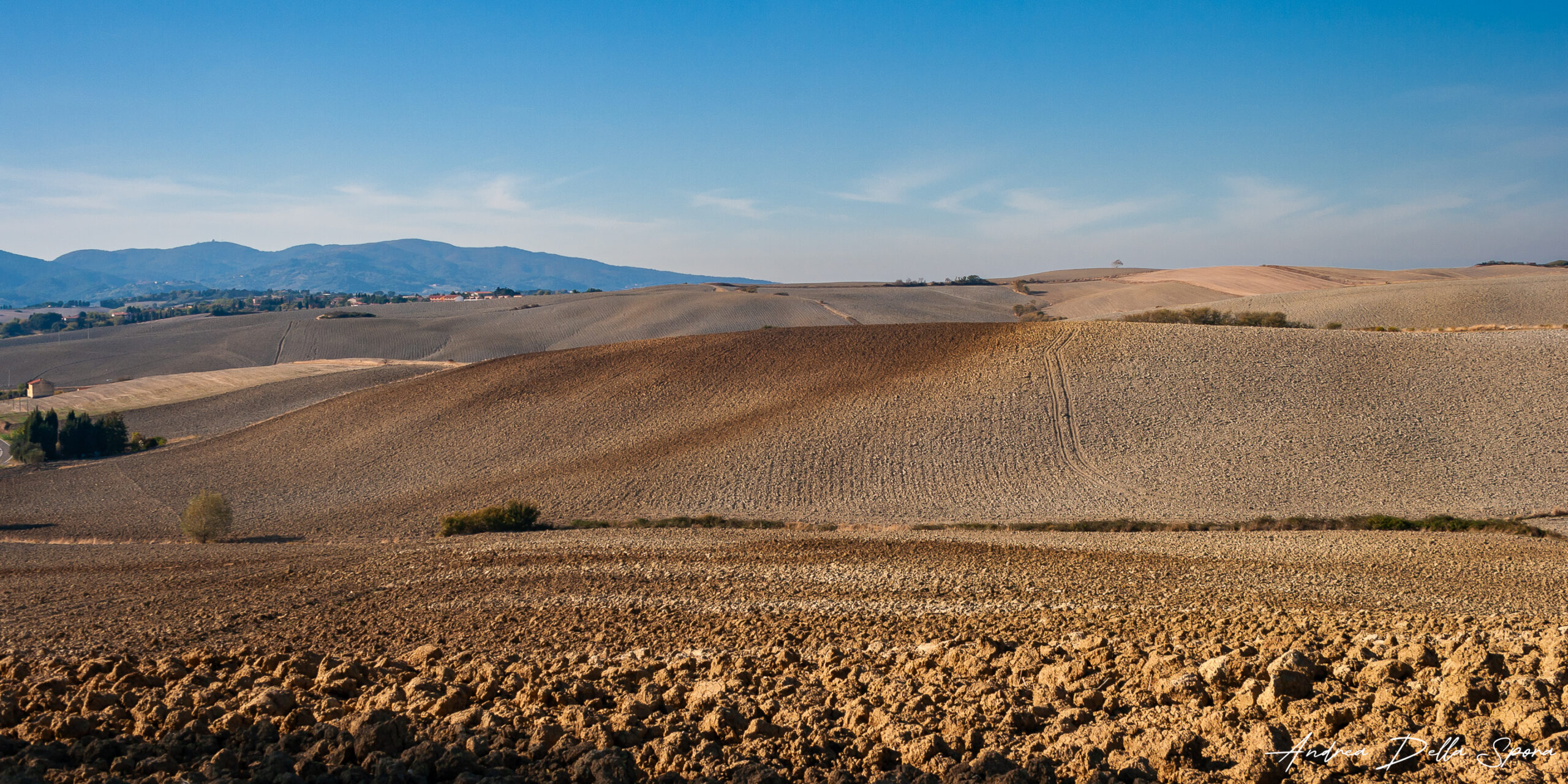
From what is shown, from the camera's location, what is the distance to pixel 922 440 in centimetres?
3781

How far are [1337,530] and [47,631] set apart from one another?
2629 cm

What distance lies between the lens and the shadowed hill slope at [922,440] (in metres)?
30.4

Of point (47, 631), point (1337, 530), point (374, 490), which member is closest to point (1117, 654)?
point (47, 631)

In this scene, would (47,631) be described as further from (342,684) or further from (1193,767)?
(1193,767)

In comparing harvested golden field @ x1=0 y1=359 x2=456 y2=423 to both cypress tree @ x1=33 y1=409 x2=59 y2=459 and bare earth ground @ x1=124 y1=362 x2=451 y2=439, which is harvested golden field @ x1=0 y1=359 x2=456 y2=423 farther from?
cypress tree @ x1=33 y1=409 x2=59 y2=459

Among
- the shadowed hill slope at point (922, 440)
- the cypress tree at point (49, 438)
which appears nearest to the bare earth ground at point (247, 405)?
the cypress tree at point (49, 438)

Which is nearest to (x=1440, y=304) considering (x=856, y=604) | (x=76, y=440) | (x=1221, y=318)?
(x=1221, y=318)

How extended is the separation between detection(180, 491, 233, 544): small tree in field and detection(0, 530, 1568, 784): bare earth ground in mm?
12979

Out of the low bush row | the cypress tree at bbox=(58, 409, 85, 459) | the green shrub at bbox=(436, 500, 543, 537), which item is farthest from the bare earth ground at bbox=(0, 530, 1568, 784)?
the cypress tree at bbox=(58, 409, 85, 459)

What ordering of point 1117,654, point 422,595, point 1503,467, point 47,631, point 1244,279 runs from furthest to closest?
point 1244,279 → point 1503,467 → point 422,595 → point 47,631 → point 1117,654

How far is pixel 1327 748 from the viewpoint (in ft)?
19.6

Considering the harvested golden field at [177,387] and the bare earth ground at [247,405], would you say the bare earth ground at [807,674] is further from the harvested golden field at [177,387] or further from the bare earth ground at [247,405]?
the harvested golden field at [177,387]

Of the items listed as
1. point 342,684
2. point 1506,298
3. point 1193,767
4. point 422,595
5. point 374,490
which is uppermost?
point 1506,298

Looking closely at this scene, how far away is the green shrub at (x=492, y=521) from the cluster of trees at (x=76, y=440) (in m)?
33.7
